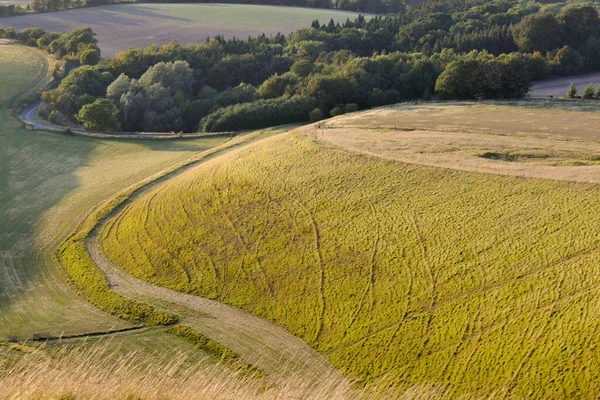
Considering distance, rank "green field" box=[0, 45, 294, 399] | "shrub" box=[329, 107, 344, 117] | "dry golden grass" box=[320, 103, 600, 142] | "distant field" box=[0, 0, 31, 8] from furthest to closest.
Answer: "distant field" box=[0, 0, 31, 8], "shrub" box=[329, 107, 344, 117], "dry golden grass" box=[320, 103, 600, 142], "green field" box=[0, 45, 294, 399]

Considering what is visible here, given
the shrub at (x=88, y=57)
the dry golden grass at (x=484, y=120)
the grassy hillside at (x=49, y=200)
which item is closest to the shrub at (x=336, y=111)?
the dry golden grass at (x=484, y=120)

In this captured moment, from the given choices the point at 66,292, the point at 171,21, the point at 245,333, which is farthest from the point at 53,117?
the point at 171,21

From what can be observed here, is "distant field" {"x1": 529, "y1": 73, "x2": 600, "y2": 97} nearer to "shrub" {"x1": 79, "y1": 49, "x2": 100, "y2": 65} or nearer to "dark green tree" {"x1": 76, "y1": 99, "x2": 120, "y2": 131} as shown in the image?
"dark green tree" {"x1": 76, "y1": 99, "x2": 120, "y2": 131}

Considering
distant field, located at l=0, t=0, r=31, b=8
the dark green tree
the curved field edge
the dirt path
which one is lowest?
the curved field edge

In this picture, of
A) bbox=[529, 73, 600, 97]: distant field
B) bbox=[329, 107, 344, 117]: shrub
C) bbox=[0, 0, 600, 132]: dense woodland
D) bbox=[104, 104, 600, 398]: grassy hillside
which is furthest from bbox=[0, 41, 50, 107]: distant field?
bbox=[529, 73, 600, 97]: distant field

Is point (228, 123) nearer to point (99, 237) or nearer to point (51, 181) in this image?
point (51, 181)

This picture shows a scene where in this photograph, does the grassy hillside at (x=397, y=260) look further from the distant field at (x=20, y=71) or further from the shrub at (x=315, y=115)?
the distant field at (x=20, y=71)

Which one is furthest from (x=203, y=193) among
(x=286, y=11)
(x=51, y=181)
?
(x=286, y=11)
